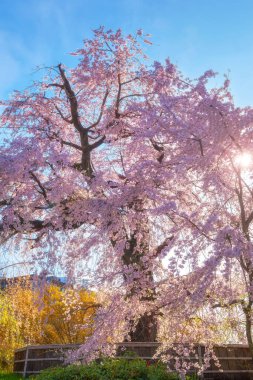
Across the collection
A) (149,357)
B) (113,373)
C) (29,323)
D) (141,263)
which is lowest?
(113,373)

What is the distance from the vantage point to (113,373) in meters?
8.42

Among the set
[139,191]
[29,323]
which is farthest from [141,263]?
[29,323]

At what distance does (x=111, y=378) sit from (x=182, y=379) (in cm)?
159

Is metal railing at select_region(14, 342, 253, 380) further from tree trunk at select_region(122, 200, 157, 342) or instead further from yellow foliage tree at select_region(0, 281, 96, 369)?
yellow foliage tree at select_region(0, 281, 96, 369)

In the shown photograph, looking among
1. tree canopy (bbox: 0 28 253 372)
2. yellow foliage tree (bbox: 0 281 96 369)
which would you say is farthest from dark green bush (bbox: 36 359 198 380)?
yellow foliage tree (bbox: 0 281 96 369)

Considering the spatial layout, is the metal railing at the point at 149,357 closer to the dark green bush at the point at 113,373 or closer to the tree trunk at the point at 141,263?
the tree trunk at the point at 141,263

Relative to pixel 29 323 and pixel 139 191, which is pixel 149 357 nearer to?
pixel 139 191

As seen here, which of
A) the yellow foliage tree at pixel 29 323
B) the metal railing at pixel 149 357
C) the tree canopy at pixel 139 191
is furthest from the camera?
the yellow foliage tree at pixel 29 323

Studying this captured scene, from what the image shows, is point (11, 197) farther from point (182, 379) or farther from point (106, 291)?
point (182, 379)

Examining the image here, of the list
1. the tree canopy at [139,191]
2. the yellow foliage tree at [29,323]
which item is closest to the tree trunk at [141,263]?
the tree canopy at [139,191]

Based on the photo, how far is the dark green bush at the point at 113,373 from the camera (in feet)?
27.3

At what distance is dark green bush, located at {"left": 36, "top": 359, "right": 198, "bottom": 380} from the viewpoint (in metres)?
8.31

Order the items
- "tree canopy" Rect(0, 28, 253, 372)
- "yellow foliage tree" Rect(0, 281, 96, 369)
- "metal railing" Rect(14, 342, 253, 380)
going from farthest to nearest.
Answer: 1. "yellow foliage tree" Rect(0, 281, 96, 369)
2. "metal railing" Rect(14, 342, 253, 380)
3. "tree canopy" Rect(0, 28, 253, 372)

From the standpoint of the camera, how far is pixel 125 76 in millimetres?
11977
